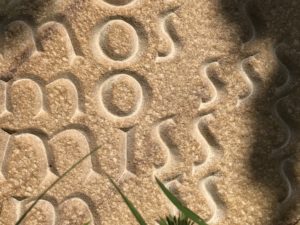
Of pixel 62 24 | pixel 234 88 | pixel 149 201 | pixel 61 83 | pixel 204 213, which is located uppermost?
pixel 62 24

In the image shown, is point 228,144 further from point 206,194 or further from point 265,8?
point 265,8

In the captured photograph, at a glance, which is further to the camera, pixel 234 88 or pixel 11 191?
pixel 234 88

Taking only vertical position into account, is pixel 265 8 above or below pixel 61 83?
below

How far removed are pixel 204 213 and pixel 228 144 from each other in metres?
0.20

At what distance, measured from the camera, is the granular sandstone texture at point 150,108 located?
4.88 ft

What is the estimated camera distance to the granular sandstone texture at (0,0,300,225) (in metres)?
1.49

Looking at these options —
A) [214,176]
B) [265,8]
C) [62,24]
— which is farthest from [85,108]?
[265,8]

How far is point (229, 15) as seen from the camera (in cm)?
158

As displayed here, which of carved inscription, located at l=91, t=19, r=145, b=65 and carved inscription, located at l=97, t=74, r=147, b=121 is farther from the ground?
carved inscription, located at l=91, t=19, r=145, b=65

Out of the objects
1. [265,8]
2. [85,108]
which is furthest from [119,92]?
[265,8]

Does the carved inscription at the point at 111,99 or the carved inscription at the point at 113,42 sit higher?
the carved inscription at the point at 113,42

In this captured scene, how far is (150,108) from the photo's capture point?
1545 millimetres

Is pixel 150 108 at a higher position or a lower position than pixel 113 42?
lower

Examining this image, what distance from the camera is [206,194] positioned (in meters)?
1.56
